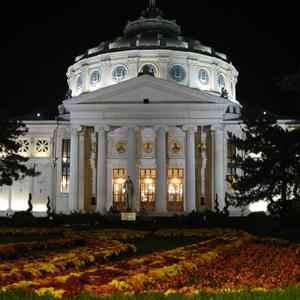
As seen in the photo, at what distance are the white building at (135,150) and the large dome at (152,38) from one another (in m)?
11.2

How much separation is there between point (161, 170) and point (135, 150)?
11.1 ft

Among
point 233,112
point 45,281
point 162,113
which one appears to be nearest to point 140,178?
point 162,113

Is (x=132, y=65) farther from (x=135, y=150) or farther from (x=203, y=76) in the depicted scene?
(x=135, y=150)

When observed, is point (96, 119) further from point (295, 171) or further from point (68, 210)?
point (295, 171)

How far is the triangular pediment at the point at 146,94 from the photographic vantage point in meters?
50.4

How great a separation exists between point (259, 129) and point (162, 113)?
1794 cm

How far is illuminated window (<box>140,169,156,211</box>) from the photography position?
52.4 meters

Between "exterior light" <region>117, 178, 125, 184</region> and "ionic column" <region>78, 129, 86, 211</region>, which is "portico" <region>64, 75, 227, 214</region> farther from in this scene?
"ionic column" <region>78, 129, 86, 211</region>

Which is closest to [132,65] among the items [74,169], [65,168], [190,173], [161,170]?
[65,168]

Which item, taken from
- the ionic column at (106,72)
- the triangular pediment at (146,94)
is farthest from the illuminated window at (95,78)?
the triangular pediment at (146,94)

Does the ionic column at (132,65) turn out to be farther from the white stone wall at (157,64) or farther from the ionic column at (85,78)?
the ionic column at (85,78)

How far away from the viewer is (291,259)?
15000 millimetres

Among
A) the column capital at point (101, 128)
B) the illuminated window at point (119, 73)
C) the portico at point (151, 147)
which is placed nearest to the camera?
the portico at point (151, 147)

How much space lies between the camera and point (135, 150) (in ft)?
165
